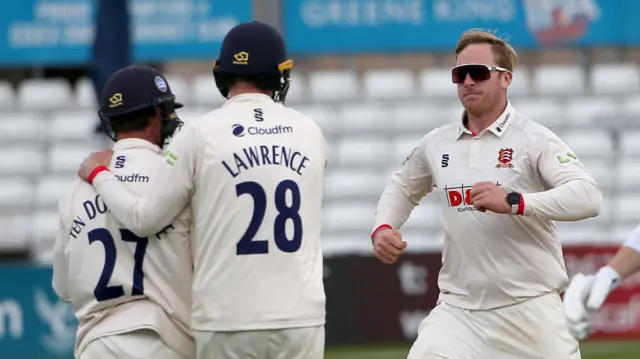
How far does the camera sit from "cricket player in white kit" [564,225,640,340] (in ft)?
13.6

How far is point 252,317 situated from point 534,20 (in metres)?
9.86

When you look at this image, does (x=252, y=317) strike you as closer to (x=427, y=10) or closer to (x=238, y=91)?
(x=238, y=91)

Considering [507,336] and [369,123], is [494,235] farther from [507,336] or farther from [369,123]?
[369,123]

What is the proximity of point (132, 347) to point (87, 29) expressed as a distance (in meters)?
9.58

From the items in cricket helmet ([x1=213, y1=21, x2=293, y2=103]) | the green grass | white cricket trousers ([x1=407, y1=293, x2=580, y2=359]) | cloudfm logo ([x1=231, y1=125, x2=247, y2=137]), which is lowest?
the green grass

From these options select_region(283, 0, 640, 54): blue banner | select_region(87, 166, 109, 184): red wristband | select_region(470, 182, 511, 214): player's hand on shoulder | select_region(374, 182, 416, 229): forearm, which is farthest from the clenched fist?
select_region(283, 0, 640, 54): blue banner

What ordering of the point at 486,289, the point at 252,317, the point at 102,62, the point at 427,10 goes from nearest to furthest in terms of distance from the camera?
the point at 252,317 < the point at 486,289 < the point at 102,62 < the point at 427,10

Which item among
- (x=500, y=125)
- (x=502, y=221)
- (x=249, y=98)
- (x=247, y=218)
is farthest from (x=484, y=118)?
(x=247, y=218)

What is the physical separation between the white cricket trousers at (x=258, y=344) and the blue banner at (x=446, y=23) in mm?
9159

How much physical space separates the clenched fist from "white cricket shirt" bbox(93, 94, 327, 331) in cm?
33

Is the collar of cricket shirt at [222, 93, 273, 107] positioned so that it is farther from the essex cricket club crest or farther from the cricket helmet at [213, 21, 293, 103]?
the essex cricket club crest

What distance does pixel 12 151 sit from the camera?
49.6 ft

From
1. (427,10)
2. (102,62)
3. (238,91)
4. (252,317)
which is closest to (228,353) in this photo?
(252,317)

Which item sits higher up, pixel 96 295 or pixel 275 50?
pixel 275 50
